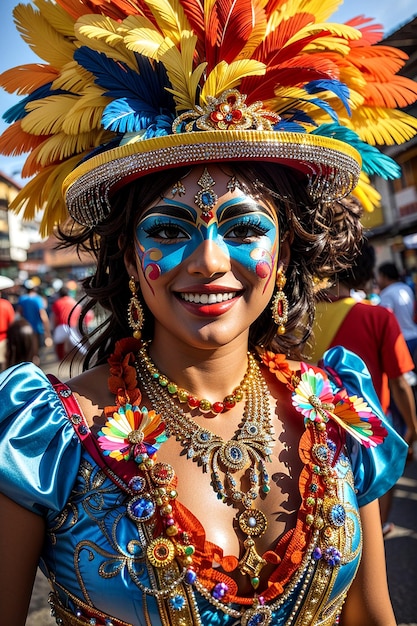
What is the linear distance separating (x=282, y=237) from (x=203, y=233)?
361mm

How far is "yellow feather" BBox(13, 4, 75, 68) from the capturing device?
1.61 meters

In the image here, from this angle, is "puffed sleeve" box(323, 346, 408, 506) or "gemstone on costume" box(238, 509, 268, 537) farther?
"puffed sleeve" box(323, 346, 408, 506)

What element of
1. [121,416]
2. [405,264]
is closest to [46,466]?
[121,416]

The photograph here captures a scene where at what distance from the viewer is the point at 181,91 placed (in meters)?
1.46

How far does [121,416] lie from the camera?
1.44 m

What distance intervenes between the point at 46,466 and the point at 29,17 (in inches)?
51.1

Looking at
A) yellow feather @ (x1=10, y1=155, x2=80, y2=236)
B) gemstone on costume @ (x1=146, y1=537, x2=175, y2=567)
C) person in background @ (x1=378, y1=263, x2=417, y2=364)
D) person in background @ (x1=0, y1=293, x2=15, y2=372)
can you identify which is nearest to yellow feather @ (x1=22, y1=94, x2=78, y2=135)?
yellow feather @ (x1=10, y1=155, x2=80, y2=236)

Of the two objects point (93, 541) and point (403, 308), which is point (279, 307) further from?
point (403, 308)

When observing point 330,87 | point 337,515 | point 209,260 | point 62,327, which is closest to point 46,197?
point 209,260

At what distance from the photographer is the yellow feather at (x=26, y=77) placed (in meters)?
1.64

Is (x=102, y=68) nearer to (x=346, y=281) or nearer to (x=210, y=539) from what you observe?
(x=210, y=539)

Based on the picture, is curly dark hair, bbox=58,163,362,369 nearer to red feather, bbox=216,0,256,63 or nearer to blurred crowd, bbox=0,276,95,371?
blurred crowd, bbox=0,276,95,371

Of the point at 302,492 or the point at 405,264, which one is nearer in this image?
the point at 302,492

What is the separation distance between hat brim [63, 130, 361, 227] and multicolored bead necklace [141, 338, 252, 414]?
19.8 inches
